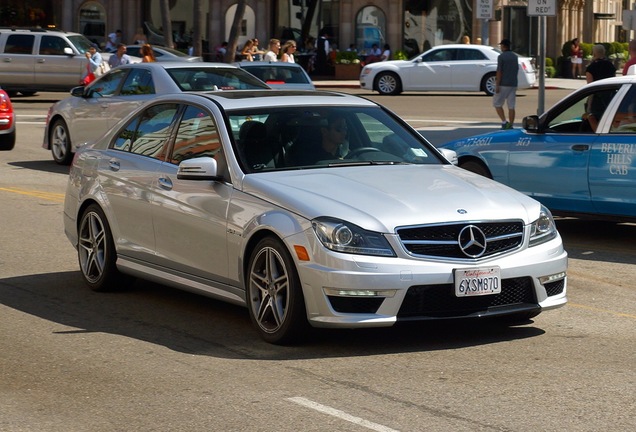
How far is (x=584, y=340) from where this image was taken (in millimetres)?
8273

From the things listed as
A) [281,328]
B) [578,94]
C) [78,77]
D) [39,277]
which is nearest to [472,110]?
[78,77]

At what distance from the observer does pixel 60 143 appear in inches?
785

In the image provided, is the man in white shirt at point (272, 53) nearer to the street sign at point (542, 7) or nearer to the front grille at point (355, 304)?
the street sign at point (542, 7)

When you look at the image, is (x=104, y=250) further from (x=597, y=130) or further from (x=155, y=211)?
(x=597, y=130)

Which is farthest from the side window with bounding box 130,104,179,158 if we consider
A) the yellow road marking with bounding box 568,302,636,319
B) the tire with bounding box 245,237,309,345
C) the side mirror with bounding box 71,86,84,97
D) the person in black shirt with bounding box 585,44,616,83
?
the person in black shirt with bounding box 585,44,616,83

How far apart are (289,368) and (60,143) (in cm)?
1311

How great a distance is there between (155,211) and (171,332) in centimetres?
103

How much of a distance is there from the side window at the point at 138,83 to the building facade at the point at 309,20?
34159 millimetres

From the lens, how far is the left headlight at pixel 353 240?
766 cm

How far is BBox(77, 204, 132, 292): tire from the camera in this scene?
9.88 meters

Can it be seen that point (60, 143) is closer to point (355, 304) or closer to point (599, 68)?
point (599, 68)

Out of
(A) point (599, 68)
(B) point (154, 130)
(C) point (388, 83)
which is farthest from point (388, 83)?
(B) point (154, 130)

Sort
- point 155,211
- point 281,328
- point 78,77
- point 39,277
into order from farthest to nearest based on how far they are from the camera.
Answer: point 78,77, point 39,277, point 155,211, point 281,328

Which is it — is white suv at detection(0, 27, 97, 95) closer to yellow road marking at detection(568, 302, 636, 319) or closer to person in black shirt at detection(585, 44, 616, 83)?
person in black shirt at detection(585, 44, 616, 83)
